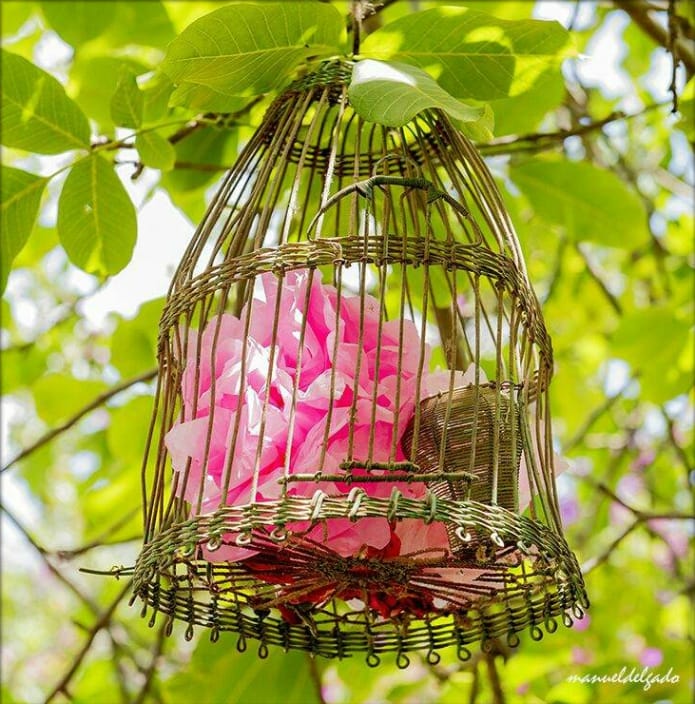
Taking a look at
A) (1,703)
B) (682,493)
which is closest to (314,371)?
(1,703)

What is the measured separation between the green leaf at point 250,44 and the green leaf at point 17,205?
27cm

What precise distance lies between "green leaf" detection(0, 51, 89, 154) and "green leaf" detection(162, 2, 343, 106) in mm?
223

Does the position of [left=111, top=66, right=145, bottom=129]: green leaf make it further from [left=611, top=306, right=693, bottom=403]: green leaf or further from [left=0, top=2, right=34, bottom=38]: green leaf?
[left=0, top=2, right=34, bottom=38]: green leaf

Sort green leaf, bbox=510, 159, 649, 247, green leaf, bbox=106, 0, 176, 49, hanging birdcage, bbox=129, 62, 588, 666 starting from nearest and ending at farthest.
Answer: hanging birdcage, bbox=129, 62, 588, 666, green leaf, bbox=510, 159, 649, 247, green leaf, bbox=106, 0, 176, 49

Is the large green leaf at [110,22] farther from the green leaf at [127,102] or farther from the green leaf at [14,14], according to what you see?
the green leaf at [127,102]

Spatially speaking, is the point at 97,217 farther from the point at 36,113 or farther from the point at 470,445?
the point at 470,445

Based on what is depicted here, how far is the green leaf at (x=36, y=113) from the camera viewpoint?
96 cm

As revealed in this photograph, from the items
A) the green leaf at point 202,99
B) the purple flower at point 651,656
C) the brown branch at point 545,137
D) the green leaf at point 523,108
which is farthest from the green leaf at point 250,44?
the purple flower at point 651,656

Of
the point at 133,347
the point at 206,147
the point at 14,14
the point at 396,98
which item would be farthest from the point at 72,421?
the point at 14,14

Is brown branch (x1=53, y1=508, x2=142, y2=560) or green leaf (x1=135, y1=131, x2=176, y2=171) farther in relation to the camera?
brown branch (x1=53, y1=508, x2=142, y2=560)

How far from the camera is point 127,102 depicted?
0.96 meters

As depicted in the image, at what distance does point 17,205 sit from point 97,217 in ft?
0.27

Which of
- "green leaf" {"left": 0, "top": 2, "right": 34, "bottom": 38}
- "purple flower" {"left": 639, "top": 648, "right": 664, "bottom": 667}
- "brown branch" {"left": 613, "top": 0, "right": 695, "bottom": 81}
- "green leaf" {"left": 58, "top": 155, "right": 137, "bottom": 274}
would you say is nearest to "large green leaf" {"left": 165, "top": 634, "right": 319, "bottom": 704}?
"green leaf" {"left": 58, "top": 155, "right": 137, "bottom": 274}

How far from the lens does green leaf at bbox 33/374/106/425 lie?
1544mm
